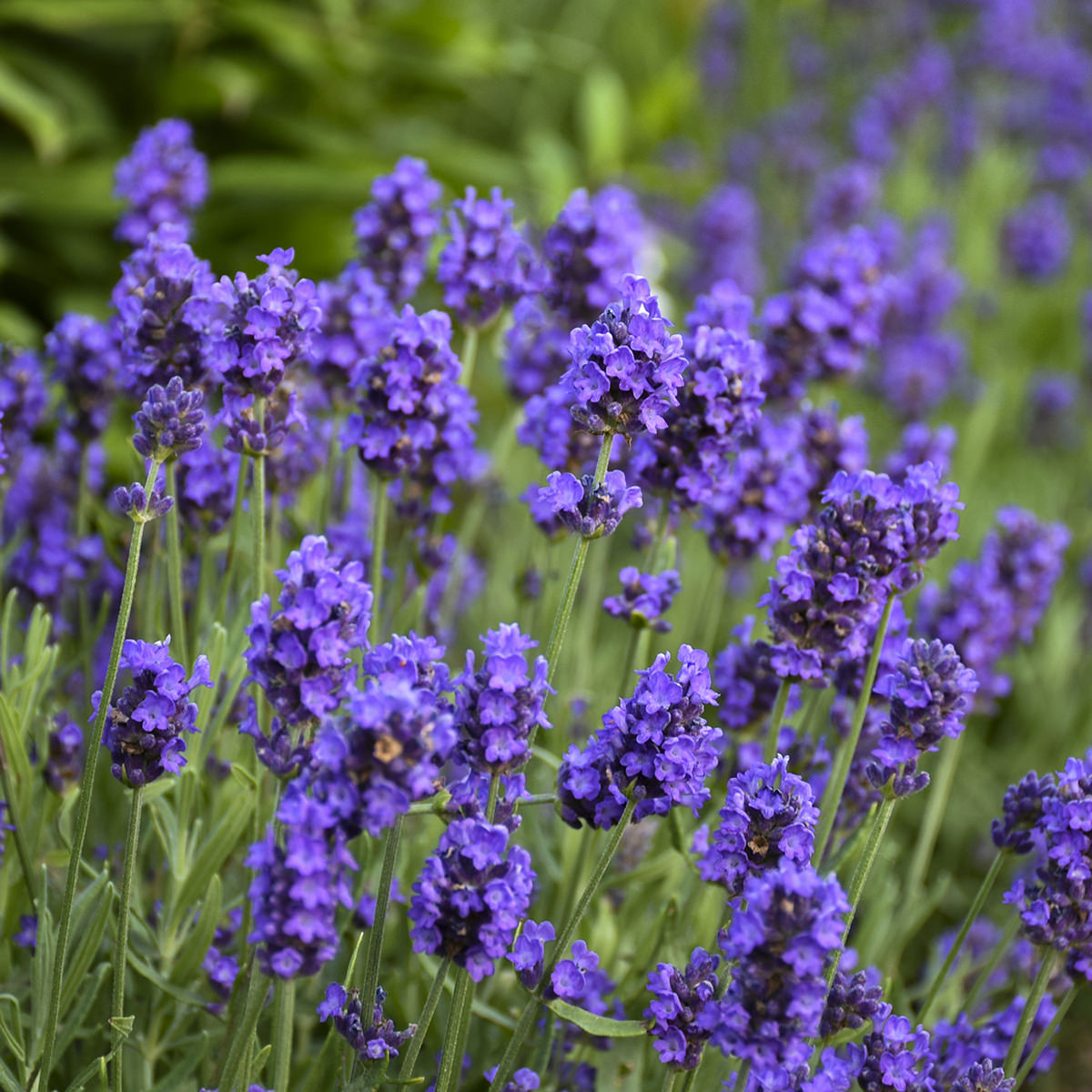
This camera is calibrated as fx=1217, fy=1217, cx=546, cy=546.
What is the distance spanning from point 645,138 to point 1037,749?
5011 mm

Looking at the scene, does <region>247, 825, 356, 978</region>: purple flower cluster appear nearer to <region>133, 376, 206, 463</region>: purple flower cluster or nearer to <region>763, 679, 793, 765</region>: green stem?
<region>133, 376, 206, 463</region>: purple flower cluster

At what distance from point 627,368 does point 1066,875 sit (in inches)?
35.8

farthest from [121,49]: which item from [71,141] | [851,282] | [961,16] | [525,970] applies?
[525,970]

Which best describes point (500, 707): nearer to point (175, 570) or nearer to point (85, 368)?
point (175, 570)

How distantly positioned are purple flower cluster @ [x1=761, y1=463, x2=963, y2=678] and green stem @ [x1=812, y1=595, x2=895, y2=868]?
0.03m

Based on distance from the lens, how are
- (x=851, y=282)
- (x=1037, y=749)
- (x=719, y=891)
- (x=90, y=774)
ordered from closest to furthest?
(x=90, y=774)
(x=719, y=891)
(x=851, y=282)
(x=1037, y=749)

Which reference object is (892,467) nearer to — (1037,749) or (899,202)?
(1037,749)

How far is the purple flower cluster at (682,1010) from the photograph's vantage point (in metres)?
1.48

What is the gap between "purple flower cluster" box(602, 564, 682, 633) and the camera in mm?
1998

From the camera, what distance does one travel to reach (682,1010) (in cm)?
149

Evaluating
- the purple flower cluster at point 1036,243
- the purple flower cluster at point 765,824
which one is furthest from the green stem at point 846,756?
the purple flower cluster at point 1036,243

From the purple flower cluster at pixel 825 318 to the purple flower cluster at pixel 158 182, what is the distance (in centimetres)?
128

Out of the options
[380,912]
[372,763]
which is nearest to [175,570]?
[380,912]

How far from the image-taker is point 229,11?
4.90 metres
